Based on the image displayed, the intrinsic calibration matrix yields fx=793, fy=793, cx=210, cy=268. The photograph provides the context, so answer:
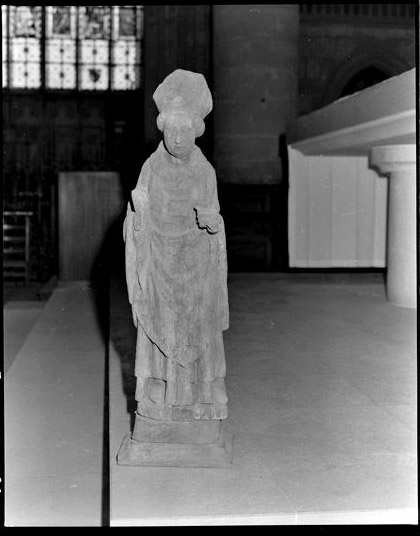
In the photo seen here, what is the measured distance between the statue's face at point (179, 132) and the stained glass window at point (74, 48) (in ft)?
52.5

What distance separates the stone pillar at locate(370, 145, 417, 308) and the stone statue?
466 centimetres

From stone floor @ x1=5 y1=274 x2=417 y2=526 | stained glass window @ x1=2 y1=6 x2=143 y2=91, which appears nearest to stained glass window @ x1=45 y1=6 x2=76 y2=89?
stained glass window @ x1=2 y1=6 x2=143 y2=91

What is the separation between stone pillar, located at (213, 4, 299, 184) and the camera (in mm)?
12086

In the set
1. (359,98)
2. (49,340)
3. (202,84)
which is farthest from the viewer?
(359,98)

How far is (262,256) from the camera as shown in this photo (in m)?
11.6

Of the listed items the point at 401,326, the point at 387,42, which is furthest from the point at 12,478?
the point at 387,42

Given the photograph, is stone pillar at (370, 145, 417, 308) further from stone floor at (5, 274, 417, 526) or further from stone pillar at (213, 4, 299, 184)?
stone pillar at (213, 4, 299, 184)

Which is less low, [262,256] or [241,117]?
[241,117]

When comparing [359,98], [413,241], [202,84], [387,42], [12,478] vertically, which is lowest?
[12,478]

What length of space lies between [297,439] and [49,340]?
10.7 ft

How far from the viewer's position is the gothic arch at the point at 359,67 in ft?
55.6

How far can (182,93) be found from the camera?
3.32m

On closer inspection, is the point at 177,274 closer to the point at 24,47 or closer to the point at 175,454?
the point at 175,454

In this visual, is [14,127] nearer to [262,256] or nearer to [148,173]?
[262,256]
